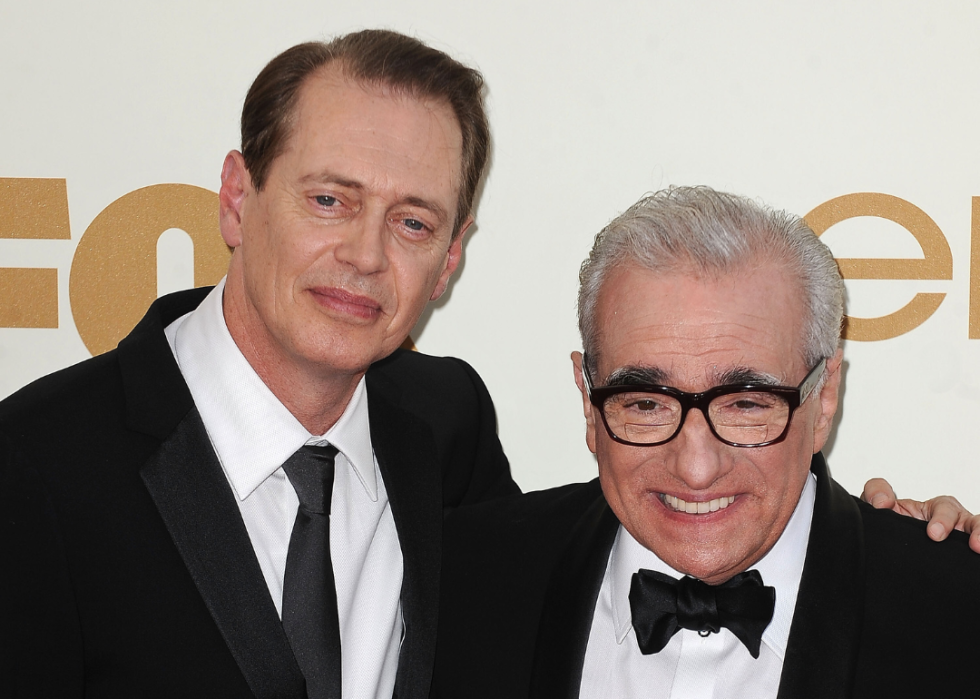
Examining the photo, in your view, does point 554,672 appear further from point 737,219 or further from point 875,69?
point 875,69

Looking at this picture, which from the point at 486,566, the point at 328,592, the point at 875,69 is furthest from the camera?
the point at 875,69

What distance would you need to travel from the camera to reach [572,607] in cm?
183

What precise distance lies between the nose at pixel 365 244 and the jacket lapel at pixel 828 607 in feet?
3.19

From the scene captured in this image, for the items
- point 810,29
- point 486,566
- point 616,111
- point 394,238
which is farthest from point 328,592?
point 810,29

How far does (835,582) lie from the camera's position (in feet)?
5.58

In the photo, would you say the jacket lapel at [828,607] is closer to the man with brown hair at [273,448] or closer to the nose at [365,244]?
the man with brown hair at [273,448]

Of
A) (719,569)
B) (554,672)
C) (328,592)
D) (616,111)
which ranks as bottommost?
Answer: (554,672)

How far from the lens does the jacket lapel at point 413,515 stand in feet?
6.39

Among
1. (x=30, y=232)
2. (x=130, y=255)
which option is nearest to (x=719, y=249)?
(x=130, y=255)

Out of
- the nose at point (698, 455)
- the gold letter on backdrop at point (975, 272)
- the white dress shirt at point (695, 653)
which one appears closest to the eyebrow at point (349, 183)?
the nose at point (698, 455)

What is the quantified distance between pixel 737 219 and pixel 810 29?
1206mm

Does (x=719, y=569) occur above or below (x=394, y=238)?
below

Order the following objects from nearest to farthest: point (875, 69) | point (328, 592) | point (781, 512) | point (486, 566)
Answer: point (781, 512)
point (328, 592)
point (486, 566)
point (875, 69)

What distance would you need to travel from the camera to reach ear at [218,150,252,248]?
2.01m
